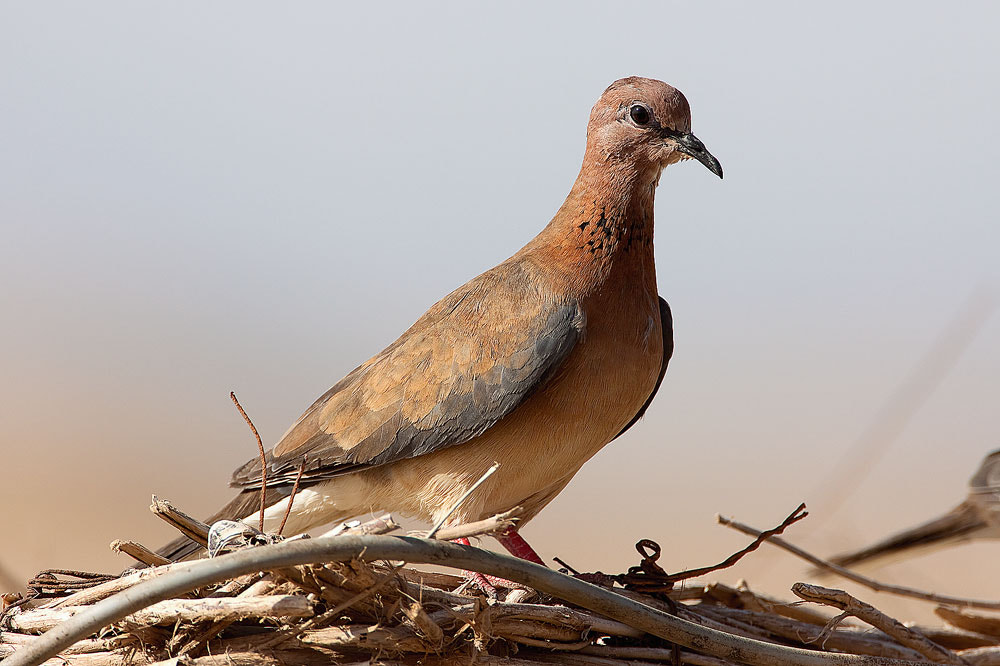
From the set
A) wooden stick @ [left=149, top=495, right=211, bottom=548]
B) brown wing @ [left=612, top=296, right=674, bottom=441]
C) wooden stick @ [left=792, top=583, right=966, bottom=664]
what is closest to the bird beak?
brown wing @ [left=612, top=296, right=674, bottom=441]

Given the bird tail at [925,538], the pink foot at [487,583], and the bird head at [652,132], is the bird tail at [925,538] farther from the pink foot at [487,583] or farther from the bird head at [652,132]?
the pink foot at [487,583]

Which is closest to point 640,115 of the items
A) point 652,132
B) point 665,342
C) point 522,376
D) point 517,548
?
point 652,132

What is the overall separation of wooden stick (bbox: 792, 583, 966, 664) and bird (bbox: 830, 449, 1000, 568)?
2.08 ft

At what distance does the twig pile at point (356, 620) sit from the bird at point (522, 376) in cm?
53

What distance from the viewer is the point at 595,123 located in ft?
10.1

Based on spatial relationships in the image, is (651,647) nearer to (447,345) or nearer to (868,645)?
(868,645)

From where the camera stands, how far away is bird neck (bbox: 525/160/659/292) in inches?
112

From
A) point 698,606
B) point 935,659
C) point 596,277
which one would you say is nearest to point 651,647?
point 698,606

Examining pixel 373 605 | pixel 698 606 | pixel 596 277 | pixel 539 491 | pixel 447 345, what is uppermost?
pixel 596 277

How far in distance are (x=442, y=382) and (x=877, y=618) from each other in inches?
50.6

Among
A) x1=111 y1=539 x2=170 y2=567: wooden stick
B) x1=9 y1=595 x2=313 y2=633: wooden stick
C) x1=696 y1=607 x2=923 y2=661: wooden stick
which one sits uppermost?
x1=696 y1=607 x2=923 y2=661: wooden stick

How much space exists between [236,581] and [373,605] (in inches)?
10.4

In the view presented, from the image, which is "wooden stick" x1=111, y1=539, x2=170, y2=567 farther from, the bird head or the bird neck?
the bird head

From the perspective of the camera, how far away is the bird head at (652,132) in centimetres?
292
